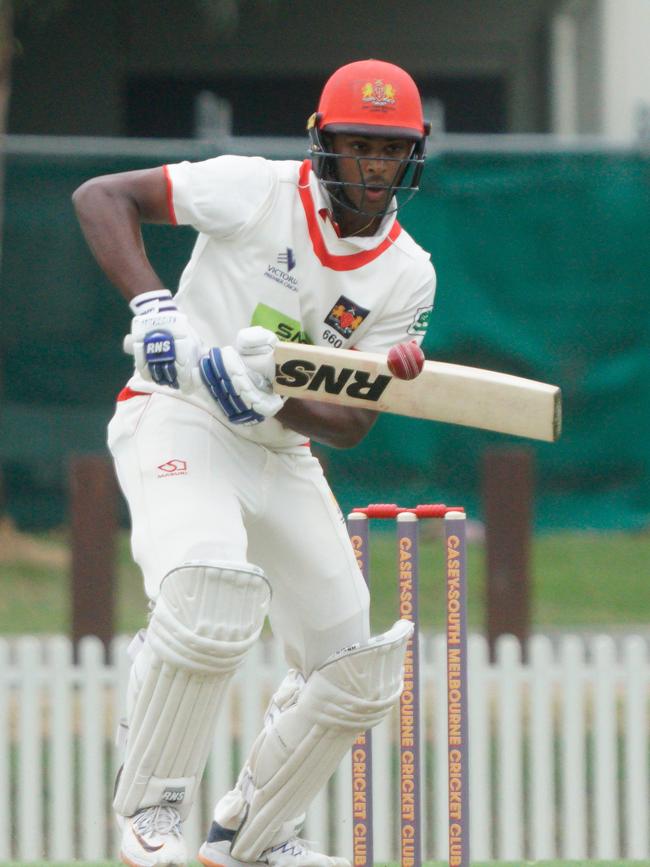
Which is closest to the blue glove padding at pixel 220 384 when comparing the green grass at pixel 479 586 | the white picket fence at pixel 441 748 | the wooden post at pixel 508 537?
the white picket fence at pixel 441 748

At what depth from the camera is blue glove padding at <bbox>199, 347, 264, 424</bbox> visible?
325 centimetres

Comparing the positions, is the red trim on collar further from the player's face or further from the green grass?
the green grass

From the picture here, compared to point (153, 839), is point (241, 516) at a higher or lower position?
higher

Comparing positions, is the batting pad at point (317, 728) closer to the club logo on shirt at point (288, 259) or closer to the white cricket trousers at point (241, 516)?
the white cricket trousers at point (241, 516)

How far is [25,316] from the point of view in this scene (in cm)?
831

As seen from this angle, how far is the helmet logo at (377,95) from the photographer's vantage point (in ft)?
11.6

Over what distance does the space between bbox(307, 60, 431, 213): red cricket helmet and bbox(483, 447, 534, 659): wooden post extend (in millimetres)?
2487

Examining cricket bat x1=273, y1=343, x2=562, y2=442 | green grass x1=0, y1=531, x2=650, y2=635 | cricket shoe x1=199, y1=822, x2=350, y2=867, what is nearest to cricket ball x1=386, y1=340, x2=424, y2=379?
cricket bat x1=273, y1=343, x2=562, y2=442

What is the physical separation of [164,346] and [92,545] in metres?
2.77

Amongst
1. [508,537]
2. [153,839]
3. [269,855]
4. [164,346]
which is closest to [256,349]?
[164,346]

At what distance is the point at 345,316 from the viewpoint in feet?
12.2

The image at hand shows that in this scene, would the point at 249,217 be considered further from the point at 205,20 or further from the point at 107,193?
the point at 205,20

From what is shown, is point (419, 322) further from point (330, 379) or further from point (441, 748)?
point (441, 748)

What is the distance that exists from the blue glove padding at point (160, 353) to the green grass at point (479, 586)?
4.09 m
